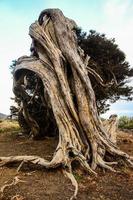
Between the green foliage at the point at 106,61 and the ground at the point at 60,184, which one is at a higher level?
the green foliage at the point at 106,61

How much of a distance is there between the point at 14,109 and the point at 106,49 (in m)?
5.93

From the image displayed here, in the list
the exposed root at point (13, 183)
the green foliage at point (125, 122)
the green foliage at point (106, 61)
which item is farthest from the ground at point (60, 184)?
the green foliage at point (125, 122)

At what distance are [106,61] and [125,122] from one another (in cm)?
683

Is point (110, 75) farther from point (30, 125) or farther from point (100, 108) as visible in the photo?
point (30, 125)

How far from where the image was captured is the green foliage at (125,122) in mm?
27192

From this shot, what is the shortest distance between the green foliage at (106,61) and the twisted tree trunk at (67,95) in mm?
5371

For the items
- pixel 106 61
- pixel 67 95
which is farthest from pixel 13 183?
pixel 106 61

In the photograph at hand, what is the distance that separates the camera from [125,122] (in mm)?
28516

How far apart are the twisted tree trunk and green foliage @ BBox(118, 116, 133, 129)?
11.6 meters

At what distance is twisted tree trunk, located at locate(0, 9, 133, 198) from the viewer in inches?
527

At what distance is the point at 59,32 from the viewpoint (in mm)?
15977

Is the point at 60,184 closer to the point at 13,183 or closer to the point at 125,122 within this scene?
the point at 13,183

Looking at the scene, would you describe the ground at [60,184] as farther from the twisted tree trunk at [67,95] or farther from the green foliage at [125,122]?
the green foliage at [125,122]

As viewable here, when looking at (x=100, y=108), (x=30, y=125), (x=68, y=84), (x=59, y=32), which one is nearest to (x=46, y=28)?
(x=59, y=32)
